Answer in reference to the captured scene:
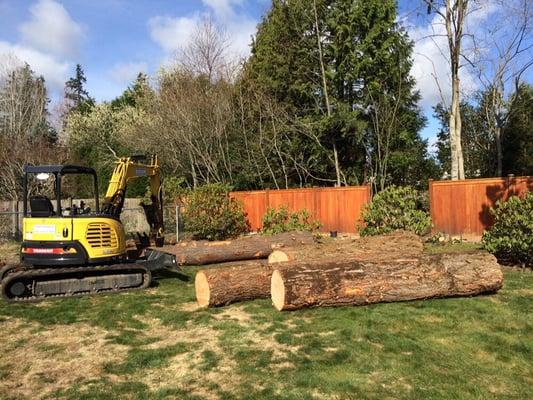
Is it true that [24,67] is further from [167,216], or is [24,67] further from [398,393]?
[398,393]

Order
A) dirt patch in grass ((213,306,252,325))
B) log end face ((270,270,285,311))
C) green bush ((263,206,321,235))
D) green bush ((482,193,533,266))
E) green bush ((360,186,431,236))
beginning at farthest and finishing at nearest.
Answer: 1. green bush ((263,206,321,235))
2. green bush ((360,186,431,236))
3. green bush ((482,193,533,266))
4. log end face ((270,270,285,311))
5. dirt patch in grass ((213,306,252,325))

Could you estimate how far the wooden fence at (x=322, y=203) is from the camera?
18.2 meters

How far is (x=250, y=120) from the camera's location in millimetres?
24547

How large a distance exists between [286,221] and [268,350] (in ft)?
39.6

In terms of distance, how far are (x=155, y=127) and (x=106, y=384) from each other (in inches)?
835

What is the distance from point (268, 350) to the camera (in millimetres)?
5789

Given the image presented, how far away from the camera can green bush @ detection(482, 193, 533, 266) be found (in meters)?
10.3

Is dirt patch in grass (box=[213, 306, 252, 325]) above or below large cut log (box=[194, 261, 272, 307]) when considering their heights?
below

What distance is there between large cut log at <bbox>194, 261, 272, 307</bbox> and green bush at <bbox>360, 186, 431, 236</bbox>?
277 inches

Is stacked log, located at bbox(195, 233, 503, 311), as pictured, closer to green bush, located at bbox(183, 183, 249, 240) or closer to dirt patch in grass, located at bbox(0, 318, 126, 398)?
dirt patch in grass, located at bbox(0, 318, 126, 398)

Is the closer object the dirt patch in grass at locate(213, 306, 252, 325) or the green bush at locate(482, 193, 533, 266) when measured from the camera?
the dirt patch in grass at locate(213, 306, 252, 325)

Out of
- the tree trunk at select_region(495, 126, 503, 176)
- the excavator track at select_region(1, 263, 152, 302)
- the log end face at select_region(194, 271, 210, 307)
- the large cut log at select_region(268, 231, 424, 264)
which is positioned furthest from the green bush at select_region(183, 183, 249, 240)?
the tree trunk at select_region(495, 126, 503, 176)

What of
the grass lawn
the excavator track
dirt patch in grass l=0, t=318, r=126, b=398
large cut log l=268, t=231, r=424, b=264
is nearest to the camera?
the grass lawn

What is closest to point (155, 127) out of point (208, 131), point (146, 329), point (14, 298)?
point (208, 131)
